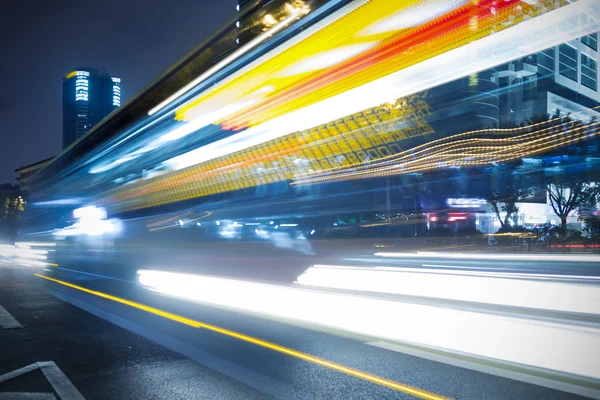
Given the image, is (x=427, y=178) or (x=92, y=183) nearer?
(x=427, y=178)

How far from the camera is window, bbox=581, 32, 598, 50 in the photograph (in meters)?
5.71

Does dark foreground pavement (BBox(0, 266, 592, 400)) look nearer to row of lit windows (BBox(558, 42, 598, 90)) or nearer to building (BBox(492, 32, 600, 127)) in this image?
building (BBox(492, 32, 600, 127))

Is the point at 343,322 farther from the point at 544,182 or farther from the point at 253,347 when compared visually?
the point at 544,182

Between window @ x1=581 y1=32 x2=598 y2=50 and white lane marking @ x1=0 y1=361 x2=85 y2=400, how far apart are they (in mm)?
6665

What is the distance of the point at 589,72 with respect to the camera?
6055 millimetres

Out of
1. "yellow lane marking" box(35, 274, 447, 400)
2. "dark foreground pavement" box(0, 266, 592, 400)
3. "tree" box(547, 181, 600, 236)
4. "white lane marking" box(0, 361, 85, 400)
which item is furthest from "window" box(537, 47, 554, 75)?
"white lane marking" box(0, 361, 85, 400)

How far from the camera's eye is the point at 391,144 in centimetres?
709

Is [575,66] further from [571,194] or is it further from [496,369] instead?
[496,369]

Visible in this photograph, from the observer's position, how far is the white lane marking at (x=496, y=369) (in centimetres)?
433

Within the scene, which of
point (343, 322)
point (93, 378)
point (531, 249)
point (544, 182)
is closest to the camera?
point (93, 378)

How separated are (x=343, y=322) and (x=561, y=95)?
Result: 172 inches

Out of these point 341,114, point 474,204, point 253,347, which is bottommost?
point 253,347

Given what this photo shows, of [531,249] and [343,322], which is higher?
[531,249]

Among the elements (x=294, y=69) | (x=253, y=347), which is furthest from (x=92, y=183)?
(x=253, y=347)
